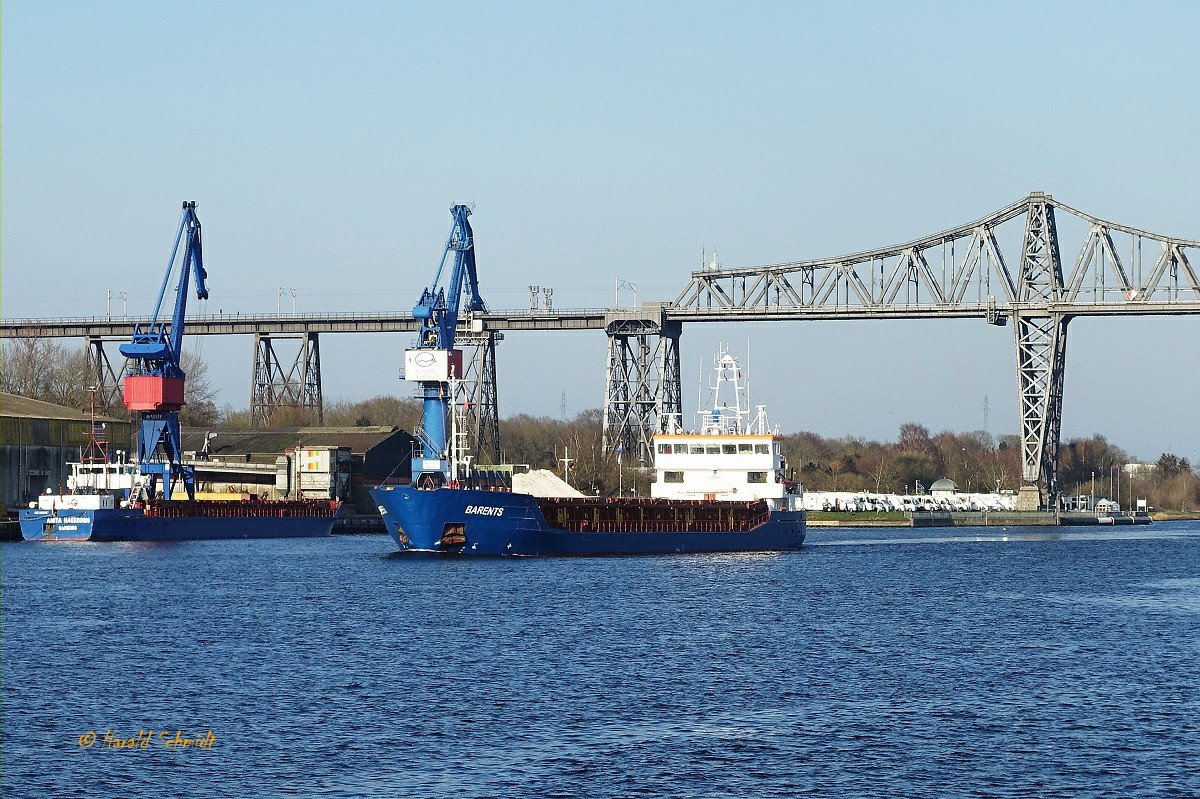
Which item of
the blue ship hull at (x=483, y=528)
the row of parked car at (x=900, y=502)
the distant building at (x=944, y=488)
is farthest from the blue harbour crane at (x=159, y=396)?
the distant building at (x=944, y=488)

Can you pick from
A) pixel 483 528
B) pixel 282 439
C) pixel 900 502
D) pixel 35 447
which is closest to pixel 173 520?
pixel 35 447

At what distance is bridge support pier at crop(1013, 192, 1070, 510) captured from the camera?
122 metres

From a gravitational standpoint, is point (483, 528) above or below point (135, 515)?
below

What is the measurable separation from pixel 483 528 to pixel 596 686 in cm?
3160

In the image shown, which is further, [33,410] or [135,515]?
[33,410]

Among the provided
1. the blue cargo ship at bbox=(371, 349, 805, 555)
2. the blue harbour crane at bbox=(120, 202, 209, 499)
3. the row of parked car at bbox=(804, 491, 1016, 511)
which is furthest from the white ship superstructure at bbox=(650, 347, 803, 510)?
the row of parked car at bbox=(804, 491, 1016, 511)

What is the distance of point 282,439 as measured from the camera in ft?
399

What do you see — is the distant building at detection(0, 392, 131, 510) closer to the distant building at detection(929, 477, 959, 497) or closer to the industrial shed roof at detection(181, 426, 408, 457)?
the industrial shed roof at detection(181, 426, 408, 457)

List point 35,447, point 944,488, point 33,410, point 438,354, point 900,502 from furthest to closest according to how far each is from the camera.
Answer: point 944,488 → point 900,502 → point 33,410 → point 35,447 → point 438,354

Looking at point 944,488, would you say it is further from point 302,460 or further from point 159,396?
point 159,396

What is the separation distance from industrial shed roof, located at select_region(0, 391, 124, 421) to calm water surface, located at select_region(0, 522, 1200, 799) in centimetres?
4418

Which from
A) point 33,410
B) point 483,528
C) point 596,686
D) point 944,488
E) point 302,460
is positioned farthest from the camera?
point 944,488

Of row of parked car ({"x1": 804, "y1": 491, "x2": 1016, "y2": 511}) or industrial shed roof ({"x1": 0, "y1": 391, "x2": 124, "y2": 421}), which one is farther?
row of parked car ({"x1": 804, "y1": 491, "x2": 1016, "y2": 511})

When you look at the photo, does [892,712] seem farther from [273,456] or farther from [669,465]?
[273,456]
